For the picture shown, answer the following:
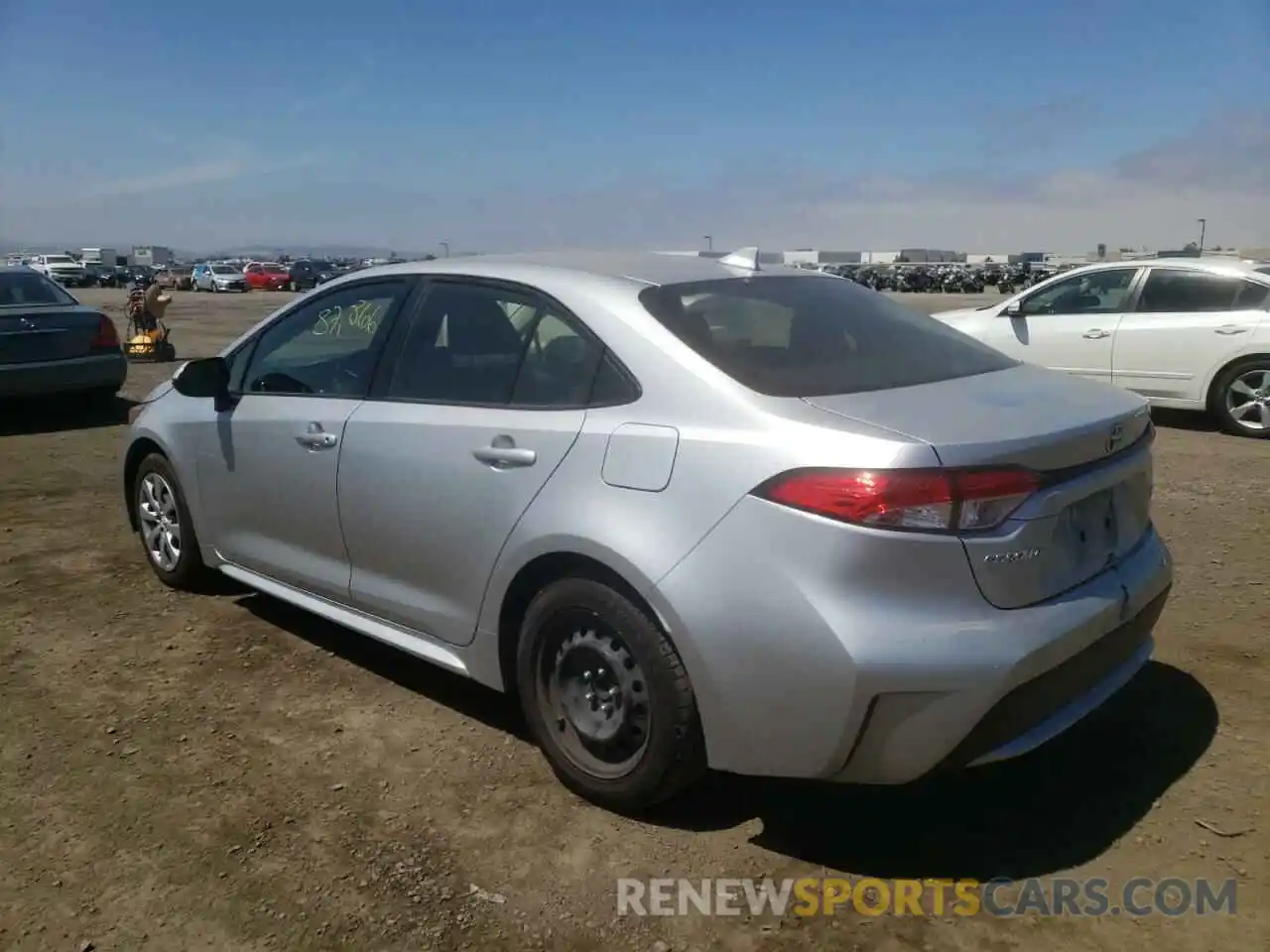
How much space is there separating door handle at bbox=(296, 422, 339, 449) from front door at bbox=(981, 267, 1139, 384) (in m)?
7.69

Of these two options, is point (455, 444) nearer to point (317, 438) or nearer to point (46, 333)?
point (317, 438)

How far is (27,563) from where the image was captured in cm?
561

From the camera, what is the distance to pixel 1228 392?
9102mm

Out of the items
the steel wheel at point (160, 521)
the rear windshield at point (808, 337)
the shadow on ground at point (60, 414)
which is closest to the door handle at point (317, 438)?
the steel wheel at point (160, 521)

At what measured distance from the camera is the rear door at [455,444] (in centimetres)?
325

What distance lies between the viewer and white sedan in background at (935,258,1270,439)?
9023mm

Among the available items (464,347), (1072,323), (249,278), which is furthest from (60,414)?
(249,278)

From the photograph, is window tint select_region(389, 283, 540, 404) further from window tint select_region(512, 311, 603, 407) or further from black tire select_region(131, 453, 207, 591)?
black tire select_region(131, 453, 207, 591)

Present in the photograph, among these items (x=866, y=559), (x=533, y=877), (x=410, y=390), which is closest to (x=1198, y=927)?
(x=866, y=559)

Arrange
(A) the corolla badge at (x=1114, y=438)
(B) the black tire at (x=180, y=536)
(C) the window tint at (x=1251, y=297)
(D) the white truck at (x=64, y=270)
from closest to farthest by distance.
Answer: (A) the corolla badge at (x=1114, y=438) < (B) the black tire at (x=180, y=536) < (C) the window tint at (x=1251, y=297) < (D) the white truck at (x=64, y=270)

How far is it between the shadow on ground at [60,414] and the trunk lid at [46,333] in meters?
0.61

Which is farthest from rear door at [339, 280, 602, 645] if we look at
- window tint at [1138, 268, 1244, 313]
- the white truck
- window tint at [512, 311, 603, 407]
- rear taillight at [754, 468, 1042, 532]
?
the white truck

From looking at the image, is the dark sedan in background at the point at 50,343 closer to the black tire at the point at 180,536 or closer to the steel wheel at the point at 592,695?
the black tire at the point at 180,536

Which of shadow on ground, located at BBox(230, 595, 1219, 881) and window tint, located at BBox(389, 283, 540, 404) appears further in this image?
window tint, located at BBox(389, 283, 540, 404)
